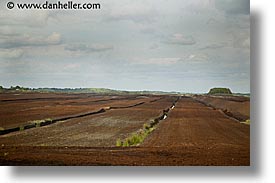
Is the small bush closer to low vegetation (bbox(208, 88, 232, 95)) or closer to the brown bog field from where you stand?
the brown bog field

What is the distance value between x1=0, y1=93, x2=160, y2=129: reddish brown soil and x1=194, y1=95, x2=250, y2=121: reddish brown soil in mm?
483

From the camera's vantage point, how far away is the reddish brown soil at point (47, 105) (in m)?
3.85

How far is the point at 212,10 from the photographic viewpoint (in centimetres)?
383

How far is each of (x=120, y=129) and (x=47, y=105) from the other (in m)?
0.66

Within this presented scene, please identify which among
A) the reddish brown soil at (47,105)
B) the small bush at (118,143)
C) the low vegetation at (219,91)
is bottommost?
the small bush at (118,143)

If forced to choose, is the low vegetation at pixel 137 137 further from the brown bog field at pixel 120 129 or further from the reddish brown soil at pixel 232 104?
the reddish brown soil at pixel 232 104

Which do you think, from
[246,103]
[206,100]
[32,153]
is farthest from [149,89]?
[32,153]

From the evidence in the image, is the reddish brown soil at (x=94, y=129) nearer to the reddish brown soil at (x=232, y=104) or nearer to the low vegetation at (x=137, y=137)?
the low vegetation at (x=137, y=137)

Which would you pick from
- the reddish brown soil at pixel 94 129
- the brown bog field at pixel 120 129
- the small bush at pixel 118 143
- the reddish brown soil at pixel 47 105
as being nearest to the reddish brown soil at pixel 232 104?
the brown bog field at pixel 120 129

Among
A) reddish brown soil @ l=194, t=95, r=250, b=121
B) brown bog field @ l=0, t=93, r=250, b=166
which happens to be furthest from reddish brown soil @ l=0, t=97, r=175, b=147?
reddish brown soil @ l=194, t=95, r=250, b=121

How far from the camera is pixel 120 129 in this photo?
391cm

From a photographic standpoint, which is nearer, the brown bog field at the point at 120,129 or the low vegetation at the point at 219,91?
the brown bog field at the point at 120,129

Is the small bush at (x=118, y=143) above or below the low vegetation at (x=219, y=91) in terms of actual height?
below

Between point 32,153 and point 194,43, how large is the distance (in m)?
1.60
